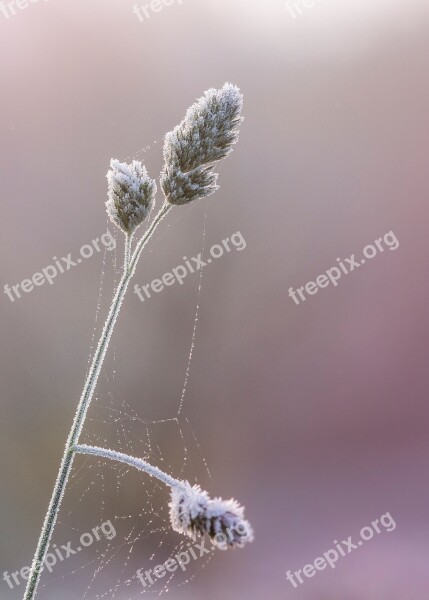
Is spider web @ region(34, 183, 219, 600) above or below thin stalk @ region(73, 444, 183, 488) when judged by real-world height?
above

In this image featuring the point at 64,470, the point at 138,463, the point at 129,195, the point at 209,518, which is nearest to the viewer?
the point at 209,518

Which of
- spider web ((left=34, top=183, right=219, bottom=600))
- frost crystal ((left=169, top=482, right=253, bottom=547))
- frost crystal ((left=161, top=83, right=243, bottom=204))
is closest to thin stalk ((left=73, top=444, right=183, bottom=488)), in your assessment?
frost crystal ((left=169, top=482, right=253, bottom=547))

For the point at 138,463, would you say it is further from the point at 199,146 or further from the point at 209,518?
the point at 199,146

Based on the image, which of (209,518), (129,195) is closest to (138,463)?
(209,518)

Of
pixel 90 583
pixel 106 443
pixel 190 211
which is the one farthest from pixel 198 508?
pixel 190 211

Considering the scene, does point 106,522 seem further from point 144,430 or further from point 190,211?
point 190,211

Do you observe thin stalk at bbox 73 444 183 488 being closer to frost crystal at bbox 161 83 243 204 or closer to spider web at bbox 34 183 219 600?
frost crystal at bbox 161 83 243 204

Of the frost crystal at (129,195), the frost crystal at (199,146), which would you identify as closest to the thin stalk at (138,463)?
the frost crystal at (129,195)
